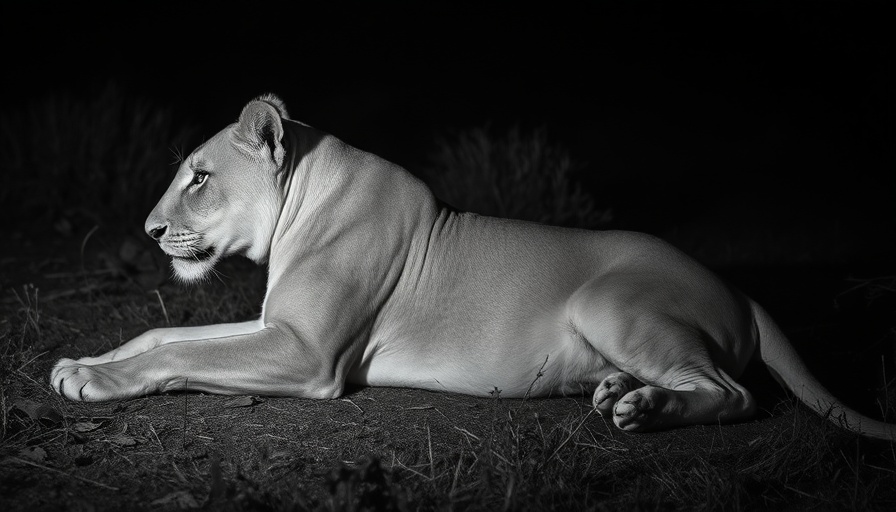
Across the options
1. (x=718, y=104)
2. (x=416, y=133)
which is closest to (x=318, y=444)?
(x=416, y=133)

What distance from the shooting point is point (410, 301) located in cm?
421

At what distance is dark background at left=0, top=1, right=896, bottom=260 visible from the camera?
10961mm

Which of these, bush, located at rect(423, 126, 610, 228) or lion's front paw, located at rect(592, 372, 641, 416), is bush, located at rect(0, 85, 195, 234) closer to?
bush, located at rect(423, 126, 610, 228)

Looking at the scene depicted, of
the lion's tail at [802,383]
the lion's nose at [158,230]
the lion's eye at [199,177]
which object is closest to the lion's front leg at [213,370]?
the lion's nose at [158,230]

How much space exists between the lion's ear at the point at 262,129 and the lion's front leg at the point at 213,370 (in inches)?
35.1

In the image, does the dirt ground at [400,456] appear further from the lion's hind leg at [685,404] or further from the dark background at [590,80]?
the dark background at [590,80]

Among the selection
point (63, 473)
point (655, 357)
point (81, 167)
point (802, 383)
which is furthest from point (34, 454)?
point (81, 167)

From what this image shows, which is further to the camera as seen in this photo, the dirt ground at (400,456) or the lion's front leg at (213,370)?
the lion's front leg at (213,370)

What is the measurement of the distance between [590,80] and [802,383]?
1170cm

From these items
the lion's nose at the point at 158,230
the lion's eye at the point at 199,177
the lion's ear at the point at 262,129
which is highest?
the lion's ear at the point at 262,129

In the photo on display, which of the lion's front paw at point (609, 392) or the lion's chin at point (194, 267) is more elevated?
the lion's chin at point (194, 267)

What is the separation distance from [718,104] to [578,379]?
11.1m

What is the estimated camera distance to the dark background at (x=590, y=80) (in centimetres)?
1096

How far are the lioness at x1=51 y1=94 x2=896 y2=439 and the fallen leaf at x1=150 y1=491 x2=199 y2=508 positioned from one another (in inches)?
33.6
